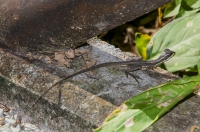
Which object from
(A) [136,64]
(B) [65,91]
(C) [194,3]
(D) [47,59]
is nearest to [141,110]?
(B) [65,91]

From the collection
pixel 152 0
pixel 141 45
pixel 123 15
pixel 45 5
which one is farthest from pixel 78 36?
pixel 141 45

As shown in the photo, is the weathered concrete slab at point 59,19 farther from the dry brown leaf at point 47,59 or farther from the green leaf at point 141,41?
the green leaf at point 141,41

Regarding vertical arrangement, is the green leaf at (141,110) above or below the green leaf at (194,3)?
below

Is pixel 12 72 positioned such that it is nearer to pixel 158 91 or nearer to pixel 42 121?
pixel 42 121

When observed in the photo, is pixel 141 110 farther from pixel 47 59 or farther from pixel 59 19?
pixel 47 59

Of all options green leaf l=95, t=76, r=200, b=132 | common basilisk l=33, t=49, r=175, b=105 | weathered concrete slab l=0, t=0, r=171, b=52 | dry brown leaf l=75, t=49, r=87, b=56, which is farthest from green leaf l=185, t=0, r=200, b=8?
green leaf l=95, t=76, r=200, b=132

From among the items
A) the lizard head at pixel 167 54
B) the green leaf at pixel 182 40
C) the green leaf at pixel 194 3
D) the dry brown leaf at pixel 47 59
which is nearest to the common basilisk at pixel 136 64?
the lizard head at pixel 167 54
